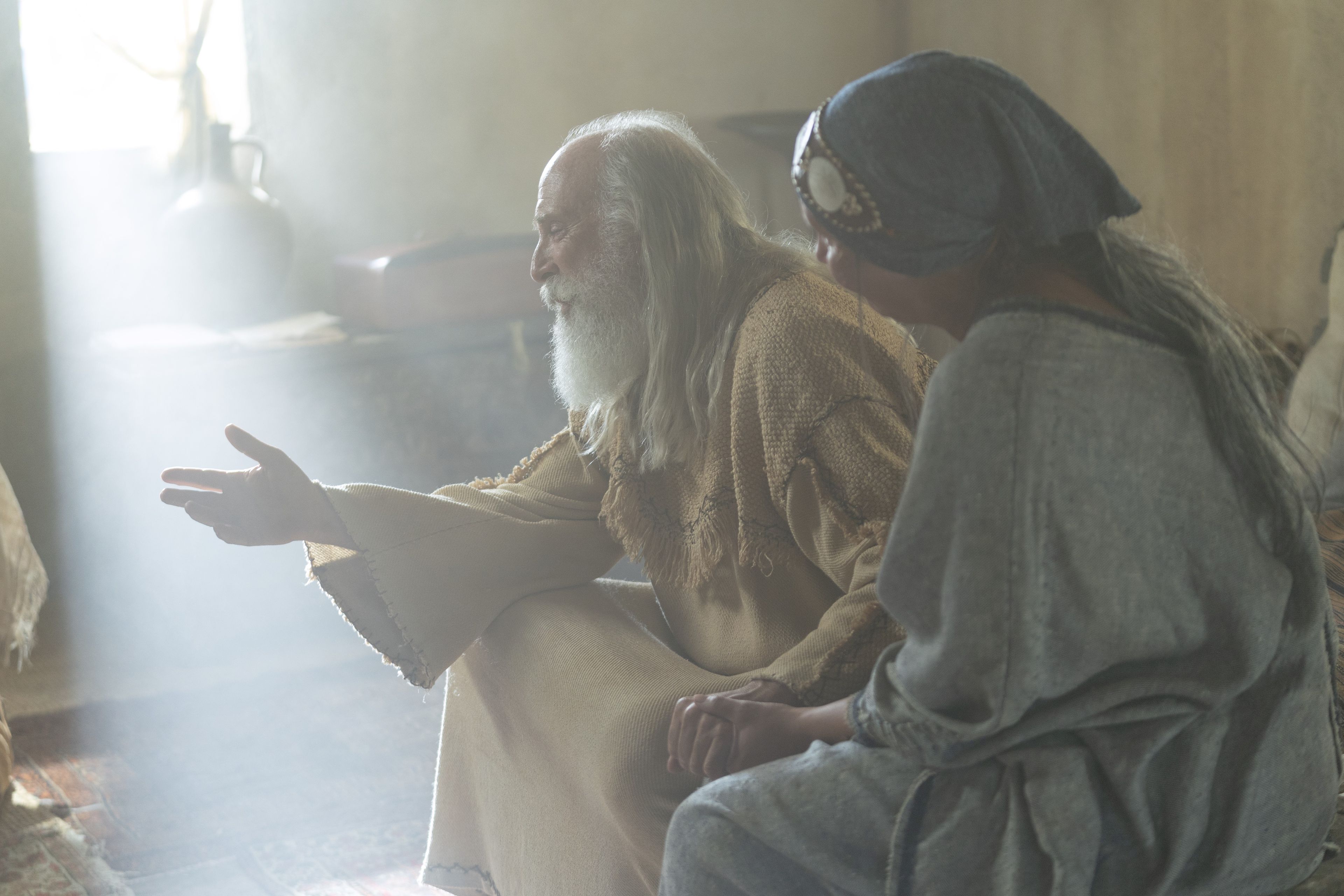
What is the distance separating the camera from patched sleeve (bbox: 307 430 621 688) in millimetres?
1907

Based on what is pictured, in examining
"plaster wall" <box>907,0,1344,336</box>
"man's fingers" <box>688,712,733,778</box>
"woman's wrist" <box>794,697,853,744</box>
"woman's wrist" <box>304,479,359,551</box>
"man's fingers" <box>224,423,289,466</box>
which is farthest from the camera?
"plaster wall" <box>907,0,1344,336</box>

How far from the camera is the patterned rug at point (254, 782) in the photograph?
2387 millimetres

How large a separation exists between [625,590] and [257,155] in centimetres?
311

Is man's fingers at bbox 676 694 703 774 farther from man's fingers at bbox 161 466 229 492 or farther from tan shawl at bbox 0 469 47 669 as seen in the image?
tan shawl at bbox 0 469 47 669

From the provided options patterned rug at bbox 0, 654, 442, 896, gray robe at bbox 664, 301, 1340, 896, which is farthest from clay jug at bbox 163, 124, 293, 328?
gray robe at bbox 664, 301, 1340, 896

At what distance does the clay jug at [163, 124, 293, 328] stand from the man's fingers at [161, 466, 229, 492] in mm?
2353

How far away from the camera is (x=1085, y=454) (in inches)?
40.5

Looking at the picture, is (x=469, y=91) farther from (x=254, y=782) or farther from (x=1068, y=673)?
(x=1068, y=673)

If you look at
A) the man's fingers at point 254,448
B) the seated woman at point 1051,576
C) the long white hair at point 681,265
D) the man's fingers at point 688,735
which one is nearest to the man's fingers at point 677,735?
the man's fingers at point 688,735

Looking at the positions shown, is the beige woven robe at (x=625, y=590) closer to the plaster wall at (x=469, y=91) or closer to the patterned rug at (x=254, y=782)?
the patterned rug at (x=254, y=782)

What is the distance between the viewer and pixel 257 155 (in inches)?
179

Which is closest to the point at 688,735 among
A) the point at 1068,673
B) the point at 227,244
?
the point at 1068,673

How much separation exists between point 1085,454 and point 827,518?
62 centimetres

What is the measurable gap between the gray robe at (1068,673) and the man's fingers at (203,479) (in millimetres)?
1054
